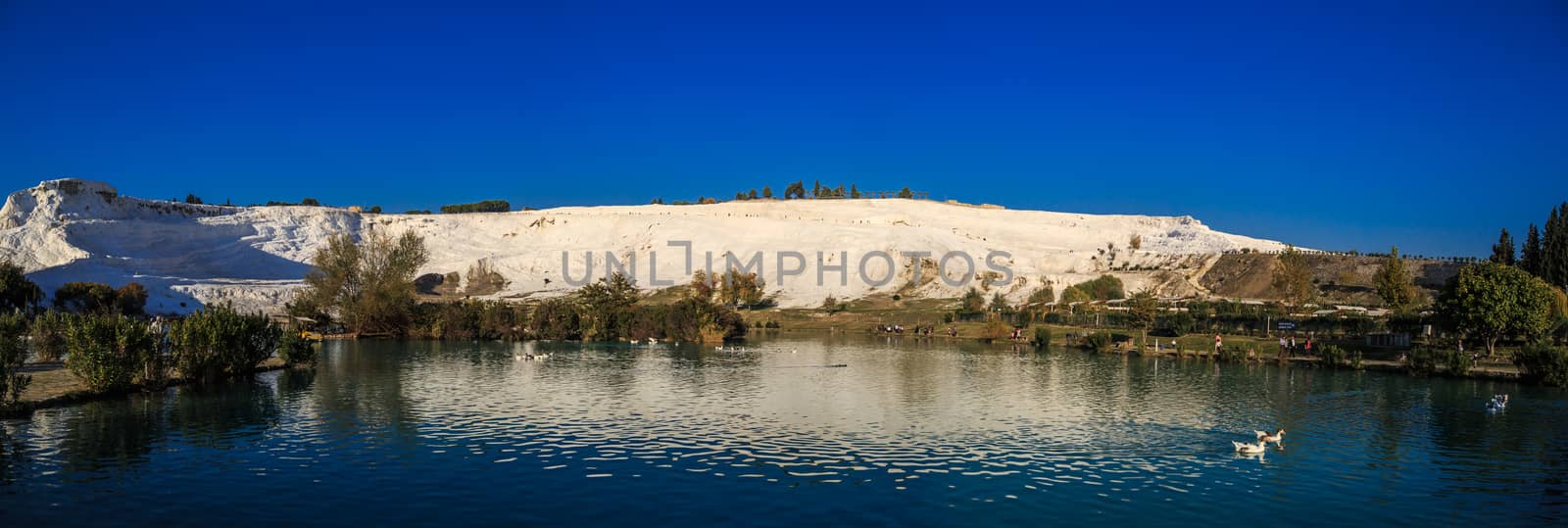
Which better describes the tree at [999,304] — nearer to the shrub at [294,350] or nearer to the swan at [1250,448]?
the shrub at [294,350]

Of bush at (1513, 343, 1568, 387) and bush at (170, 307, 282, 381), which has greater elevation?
bush at (170, 307, 282, 381)

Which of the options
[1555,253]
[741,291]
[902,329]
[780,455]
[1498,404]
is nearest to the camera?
[780,455]

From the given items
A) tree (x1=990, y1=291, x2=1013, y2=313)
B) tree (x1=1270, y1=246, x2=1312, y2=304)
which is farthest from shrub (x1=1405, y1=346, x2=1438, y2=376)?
tree (x1=990, y1=291, x2=1013, y2=313)

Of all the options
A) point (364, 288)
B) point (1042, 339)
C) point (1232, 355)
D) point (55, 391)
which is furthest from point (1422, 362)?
point (364, 288)

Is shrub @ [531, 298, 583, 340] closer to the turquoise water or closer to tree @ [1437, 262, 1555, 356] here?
the turquoise water

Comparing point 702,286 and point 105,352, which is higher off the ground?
point 702,286

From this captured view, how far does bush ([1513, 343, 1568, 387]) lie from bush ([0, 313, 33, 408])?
2059 inches

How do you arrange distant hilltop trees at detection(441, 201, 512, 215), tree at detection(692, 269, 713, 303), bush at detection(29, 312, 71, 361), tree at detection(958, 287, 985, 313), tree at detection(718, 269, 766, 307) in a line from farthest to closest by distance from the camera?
distant hilltop trees at detection(441, 201, 512, 215), tree at detection(718, 269, 766, 307), tree at detection(692, 269, 713, 303), tree at detection(958, 287, 985, 313), bush at detection(29, 312, 71, 361)

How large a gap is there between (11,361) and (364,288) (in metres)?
43.1

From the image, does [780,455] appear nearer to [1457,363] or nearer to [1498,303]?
[1457,363]

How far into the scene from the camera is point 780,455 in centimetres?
2366

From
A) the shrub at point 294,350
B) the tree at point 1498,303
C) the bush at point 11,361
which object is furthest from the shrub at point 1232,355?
the bush at point 11,361

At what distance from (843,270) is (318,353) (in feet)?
204

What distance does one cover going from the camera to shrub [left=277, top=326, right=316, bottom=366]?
43219 mm
